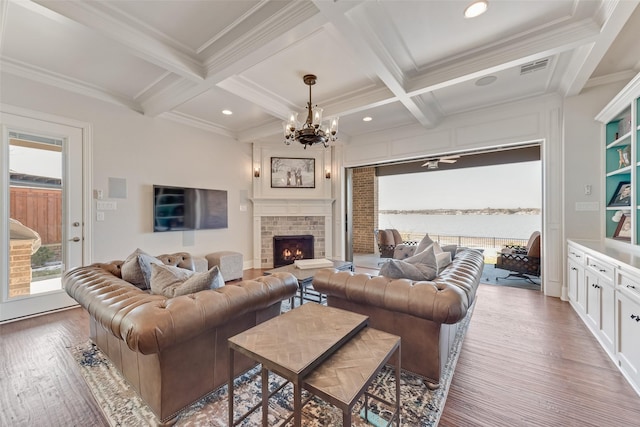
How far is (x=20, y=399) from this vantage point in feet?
5.49

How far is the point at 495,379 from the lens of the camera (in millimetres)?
1861

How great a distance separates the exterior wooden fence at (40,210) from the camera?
2.97m

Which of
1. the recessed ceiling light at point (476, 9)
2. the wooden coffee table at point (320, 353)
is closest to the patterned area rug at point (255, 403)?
the wooden coffee table at point (320, 353)

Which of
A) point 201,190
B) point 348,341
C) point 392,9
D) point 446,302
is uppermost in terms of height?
point 392,9

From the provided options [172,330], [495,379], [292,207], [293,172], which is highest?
[293,172]

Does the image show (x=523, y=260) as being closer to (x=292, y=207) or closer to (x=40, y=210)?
(x=292, y=207)

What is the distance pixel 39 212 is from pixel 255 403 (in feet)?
11.8

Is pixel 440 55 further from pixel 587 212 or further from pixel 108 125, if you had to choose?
pixel 108 125

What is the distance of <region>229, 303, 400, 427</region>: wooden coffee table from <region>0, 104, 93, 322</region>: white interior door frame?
3369mm

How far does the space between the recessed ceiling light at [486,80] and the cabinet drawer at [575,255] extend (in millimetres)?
2275

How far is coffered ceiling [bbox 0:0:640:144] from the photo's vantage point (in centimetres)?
208

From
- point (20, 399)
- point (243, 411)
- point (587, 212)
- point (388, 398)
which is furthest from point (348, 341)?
point (587, 212)

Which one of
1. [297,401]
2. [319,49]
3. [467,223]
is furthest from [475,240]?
[297,401]

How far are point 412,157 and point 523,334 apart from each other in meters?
Answer: 3.19
